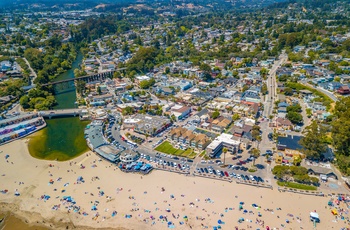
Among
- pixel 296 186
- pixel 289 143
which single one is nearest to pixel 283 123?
pixel 289 143

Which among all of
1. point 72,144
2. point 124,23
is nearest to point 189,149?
point 72,144

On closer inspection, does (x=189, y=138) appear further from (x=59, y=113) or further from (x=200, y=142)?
(x=59, y=113)

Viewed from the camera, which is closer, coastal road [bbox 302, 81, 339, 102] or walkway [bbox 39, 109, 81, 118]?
walkway [bbox 39, 109, 81, 118]

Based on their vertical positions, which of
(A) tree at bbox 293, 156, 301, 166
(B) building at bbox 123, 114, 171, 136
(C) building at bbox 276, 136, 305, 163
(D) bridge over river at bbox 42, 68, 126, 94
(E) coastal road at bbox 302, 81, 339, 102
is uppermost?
(A) tree at bbox 293, 156, 301, 166

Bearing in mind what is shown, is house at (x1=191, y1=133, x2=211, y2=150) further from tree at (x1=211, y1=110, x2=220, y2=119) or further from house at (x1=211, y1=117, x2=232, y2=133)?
tree at (x1=211, y1=110, x2=220, y2=119)

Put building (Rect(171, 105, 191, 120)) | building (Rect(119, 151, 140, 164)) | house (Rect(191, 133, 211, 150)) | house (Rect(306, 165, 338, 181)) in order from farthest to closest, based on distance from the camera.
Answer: building (Rect(171, 105, 191, 120))
house (Rect(191, 133, 211, 150))
building (Rect(119, 151, 140, 164))
house (Rect(306, 165, 338, 181))

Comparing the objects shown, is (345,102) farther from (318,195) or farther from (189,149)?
(189,149)

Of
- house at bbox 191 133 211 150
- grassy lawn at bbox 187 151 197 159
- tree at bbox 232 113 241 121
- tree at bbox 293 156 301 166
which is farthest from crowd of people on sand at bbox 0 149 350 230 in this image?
tree at bbox 232 113 241 121
